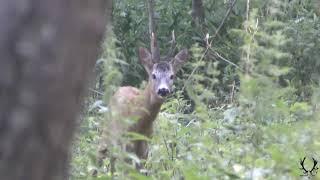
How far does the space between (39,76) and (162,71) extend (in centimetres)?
856

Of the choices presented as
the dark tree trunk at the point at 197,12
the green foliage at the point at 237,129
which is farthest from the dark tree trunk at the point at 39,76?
the dark tree trunk at the point at 197,12

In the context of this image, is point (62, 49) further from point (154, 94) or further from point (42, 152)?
point (154, 94)

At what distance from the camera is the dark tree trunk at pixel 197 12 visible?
15.0m

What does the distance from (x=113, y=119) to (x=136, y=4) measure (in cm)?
1133

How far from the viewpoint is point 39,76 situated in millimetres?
2045

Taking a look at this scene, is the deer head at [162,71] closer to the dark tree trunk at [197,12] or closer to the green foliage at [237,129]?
the green foliage at [237,129]

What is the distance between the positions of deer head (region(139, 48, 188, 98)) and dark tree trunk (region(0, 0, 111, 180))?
7.43 meters

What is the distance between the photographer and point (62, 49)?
2.08 meters

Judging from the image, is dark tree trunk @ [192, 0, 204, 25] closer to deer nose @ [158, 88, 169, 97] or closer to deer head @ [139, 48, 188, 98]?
deer head @ [139, 48, 188, 98]

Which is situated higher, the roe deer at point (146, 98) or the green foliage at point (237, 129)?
the roe deer at point (146, 98)

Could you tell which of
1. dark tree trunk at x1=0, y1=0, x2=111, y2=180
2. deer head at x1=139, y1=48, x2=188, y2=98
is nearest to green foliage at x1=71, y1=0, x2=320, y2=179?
deer head at x1=139, y1=48, x2=188, y2=98

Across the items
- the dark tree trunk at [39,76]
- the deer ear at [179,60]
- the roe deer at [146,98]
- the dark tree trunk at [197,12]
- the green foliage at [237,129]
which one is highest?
the dark tree trunk at [197,12]

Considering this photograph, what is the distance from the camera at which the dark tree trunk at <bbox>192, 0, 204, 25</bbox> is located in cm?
1505

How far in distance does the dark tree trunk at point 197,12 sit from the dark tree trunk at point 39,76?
1293 centimetres
